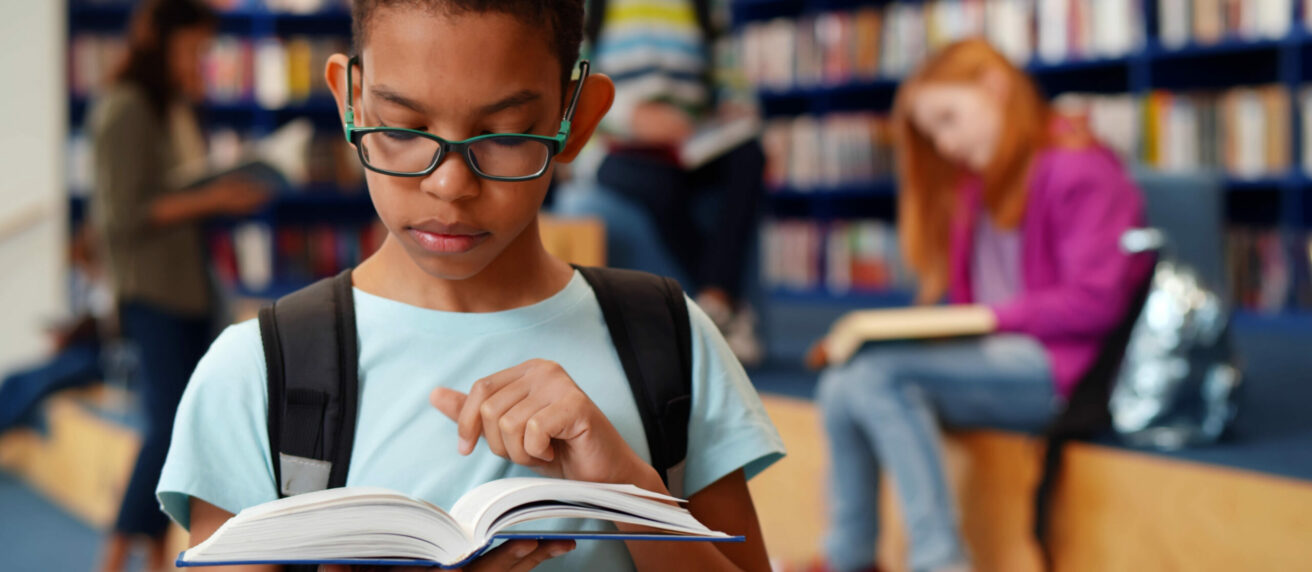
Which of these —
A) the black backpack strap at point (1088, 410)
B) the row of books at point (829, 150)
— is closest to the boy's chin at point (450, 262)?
the black backpack strap at point (1088, 410)

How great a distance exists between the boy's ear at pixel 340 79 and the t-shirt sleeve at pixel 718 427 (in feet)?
0.77

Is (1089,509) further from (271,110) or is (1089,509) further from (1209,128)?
(271,110)

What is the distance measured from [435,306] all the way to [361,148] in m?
0.11

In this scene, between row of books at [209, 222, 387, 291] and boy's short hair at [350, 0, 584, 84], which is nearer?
boy's short hair at [350, 0, 584, 84]

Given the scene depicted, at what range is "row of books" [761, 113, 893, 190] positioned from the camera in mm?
4664

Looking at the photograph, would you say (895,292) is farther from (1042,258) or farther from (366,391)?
(366,391)

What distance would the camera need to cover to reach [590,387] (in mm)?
650

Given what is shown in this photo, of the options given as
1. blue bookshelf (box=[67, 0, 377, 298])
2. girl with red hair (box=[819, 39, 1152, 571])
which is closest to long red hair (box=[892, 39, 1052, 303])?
girl with red hair (box=[819, 39, 1152, 571])

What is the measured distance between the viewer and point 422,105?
1.86 ft

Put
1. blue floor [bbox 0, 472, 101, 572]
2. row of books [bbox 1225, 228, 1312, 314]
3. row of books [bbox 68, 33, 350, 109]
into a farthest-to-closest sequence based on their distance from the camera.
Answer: row of books [bbox 68, 33, 350, 109]
row of books [bbox 1225, 228, 1312, 314]
blue floor [bbox 0, 472, 101, 572]

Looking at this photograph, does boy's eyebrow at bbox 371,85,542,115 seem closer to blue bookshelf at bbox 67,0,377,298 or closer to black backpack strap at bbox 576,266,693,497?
black backpack strap at bbox 576,266,693,497

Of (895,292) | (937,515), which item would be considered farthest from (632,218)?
(895,292)

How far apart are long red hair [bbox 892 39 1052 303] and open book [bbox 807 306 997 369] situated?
234 millimetres

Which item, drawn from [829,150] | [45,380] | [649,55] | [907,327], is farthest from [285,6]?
[907,327]
